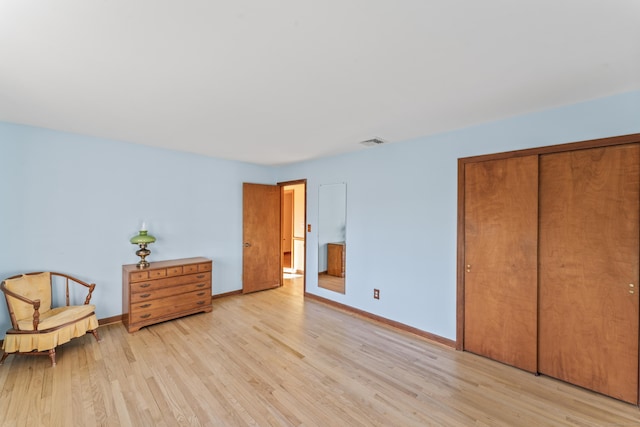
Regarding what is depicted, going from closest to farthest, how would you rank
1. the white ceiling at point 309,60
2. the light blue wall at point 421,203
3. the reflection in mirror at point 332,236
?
1. the white ceiling at point 309,60
2. the light blue wall at point 421,203
3. the reflection in mirror at point 332,236

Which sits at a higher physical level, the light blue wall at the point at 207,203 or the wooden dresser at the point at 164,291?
the light blue wall at the point at 207,203

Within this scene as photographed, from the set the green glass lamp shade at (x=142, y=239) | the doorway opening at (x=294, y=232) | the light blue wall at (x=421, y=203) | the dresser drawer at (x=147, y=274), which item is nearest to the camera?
the light blue wall at (x=421, y=203)

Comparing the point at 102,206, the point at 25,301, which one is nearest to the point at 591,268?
the point at 25,301

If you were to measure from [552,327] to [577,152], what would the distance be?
1512 millimetres

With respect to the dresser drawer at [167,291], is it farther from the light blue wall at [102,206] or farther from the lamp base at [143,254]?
the light blue wall at [102,206]

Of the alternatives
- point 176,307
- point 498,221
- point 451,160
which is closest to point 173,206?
point 176,307

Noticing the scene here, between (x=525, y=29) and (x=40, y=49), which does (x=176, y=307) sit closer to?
(x=40, y=49)

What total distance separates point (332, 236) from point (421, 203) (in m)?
1.56

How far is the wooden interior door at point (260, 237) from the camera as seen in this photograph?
472cm

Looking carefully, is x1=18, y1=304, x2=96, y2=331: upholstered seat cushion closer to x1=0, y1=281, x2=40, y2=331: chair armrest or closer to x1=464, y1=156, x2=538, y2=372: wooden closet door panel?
x1=0, y1=281, x2=40, y2=331: chair armrest

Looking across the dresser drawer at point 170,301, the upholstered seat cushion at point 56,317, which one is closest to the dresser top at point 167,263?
the dresser drawer at point 170,301

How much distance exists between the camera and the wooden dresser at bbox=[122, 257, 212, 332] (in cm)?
319

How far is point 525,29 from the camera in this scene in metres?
1.35

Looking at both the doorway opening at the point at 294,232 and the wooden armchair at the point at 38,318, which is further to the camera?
the doorway opening at the point at 294,232
